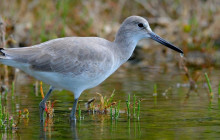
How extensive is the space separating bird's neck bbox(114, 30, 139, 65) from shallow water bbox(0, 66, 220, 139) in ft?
2.87

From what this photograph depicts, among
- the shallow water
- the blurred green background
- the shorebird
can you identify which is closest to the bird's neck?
the shorebird

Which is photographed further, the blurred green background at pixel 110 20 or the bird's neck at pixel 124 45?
the blurred green background at pixel 110 20

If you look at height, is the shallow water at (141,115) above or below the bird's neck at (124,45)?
below

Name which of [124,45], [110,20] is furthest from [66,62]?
[110,20]

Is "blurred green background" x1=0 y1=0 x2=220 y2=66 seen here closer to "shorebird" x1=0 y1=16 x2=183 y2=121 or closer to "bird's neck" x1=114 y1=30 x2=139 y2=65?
"bird's neck" x1=114 y1=30 x2=139 y2=65

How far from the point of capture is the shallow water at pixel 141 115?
6.67 metres

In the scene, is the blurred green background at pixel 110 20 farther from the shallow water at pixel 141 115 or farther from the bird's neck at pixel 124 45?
the bird's neck at pixel 124 45

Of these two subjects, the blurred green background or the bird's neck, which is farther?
the blurred green background

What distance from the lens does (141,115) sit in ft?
25.9

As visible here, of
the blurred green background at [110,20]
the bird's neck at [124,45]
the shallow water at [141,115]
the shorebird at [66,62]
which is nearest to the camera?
the shallow water at [141,115]

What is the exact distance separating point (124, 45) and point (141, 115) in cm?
128

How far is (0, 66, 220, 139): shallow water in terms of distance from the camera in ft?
21.9

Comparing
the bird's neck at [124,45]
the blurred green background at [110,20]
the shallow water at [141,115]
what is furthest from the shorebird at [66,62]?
Result: the blurred green background at [110,20]

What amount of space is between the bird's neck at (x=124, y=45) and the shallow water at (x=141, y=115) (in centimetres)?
87
